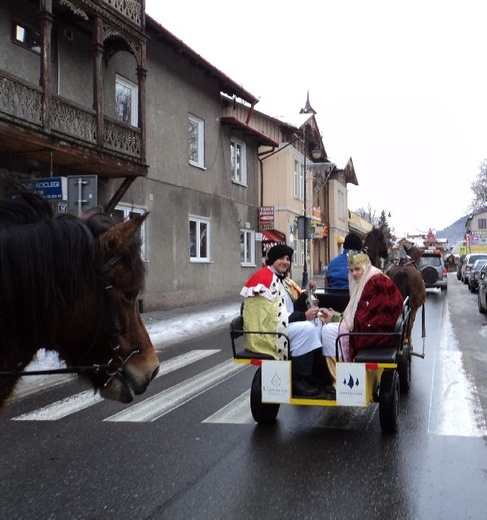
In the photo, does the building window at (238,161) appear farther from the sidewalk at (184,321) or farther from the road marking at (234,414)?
the road marking at (234,414)

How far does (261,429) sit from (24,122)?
27.9 feet

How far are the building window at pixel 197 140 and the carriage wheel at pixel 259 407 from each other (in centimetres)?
1551

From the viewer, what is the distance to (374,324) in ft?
17.7

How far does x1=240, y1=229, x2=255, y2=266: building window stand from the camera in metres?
24.8

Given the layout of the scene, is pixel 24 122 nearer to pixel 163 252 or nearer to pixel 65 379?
pixel 65 379

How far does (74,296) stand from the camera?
2436 mm

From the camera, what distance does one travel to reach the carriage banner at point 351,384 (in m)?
4.98

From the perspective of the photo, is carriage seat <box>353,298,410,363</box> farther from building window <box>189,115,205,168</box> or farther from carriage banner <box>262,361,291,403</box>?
building window <box>189,115,205,168</box>

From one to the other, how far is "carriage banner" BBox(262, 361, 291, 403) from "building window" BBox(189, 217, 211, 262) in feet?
48.2

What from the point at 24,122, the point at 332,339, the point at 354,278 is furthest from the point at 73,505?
the point at 24,122

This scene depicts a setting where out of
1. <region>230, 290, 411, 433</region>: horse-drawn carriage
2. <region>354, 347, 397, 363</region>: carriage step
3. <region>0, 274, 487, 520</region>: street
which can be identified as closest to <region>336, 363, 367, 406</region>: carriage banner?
<region>230, 290, 411, 433</region>: horse-drawn carriage

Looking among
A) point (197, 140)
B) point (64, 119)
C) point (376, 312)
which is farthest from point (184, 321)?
point (376, 312)

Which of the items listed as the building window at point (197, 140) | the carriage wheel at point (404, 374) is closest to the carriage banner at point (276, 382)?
the carriage wheel at point (404, 374)

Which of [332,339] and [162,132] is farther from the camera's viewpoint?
[162,132]
